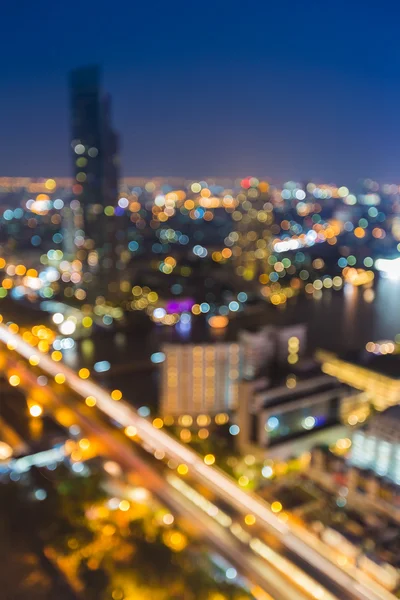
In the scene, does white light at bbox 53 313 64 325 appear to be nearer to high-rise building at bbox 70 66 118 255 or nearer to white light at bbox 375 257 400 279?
high-rise building at bbox 70 66 118 255

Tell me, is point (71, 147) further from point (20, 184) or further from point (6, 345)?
point (6, 345)

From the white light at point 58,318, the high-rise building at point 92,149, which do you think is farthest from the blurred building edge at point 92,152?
the white light at point 58,318

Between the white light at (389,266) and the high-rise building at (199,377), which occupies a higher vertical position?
the white light at (389,266)

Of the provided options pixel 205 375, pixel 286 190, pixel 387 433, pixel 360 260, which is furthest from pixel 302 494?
pixel 286 190

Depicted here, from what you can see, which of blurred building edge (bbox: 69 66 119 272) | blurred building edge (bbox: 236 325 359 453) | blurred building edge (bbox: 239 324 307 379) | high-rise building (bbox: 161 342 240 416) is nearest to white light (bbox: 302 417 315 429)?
blurred building edge (bbox: 236 325 359 453)

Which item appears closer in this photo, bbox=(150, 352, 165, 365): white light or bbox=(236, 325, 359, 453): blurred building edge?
bbox=(236, 325, 359, 453): blurred building edge

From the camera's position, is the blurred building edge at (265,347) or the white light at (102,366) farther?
the white light at (102,366)

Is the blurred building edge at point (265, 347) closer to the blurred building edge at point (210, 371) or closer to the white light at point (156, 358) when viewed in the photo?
the blurred building edge at point (210, 371)
